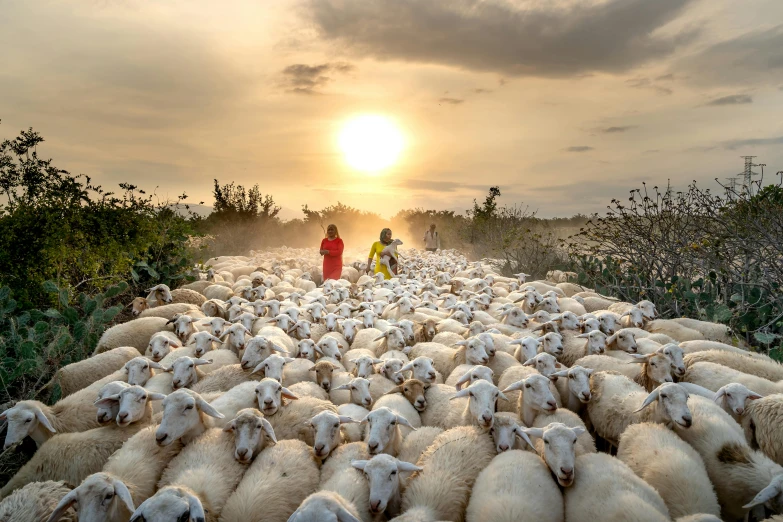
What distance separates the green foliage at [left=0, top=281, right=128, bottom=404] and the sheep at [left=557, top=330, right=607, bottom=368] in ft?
21.9

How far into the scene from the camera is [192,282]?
12672mm

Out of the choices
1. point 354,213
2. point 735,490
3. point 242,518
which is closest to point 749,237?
point 735,490

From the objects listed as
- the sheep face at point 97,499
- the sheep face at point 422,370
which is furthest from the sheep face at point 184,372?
the sheep face at point 422,370

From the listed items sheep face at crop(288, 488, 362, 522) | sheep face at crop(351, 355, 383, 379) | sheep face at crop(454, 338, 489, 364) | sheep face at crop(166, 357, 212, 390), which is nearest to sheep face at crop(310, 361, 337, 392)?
sheep face at crop(351, 355, 383, 379)

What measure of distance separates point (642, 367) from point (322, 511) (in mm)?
4237

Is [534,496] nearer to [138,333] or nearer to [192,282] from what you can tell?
[138,333]

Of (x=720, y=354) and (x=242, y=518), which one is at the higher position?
(x=720, y=354)

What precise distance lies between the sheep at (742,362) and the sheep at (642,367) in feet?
2.22

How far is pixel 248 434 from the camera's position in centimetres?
397

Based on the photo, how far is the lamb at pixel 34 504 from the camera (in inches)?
127

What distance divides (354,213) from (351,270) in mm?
31104

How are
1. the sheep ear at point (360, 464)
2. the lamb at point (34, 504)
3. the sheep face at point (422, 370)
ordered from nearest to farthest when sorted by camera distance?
the lamb at point (34, 504)
the sheep ear at point (360, 464)
the sheep face at point (422, 370)

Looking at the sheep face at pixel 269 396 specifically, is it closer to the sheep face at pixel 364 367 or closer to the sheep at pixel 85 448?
the sheep at pixel 85 448

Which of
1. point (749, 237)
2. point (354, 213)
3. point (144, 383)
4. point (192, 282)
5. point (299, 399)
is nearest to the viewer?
point (299, 399)
